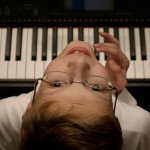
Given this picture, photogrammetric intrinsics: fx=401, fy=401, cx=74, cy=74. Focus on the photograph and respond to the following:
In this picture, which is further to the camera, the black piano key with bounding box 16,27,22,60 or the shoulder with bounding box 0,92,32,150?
the black piano key with bounding box 16,27,22,60

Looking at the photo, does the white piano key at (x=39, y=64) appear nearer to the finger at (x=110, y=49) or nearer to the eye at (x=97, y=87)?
the finger at (x=110, y=49)

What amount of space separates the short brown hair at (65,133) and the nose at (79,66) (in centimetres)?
14

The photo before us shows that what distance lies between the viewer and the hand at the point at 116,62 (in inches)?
52.4

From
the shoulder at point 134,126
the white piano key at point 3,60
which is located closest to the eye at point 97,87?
the shoulder at point 134,126

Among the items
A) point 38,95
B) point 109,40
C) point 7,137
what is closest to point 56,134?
point 38,95

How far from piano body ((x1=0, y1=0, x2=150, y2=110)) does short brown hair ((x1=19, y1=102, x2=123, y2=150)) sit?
40 cm

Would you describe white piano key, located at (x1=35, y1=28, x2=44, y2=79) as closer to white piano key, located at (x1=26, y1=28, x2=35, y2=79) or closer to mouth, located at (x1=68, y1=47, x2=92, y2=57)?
white piano key, located at (x1=26, y1=28, x2=35, y2=79)

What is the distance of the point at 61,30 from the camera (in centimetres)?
148

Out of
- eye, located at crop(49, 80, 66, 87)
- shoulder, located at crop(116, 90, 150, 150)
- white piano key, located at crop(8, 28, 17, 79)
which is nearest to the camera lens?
eye, located at crop(49, 80, 66, 87)

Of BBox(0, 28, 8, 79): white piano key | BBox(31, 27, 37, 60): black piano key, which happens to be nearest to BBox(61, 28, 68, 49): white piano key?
BBox(31, 27, 37, 60): black piano key

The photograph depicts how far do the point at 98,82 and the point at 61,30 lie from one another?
1.37 feet

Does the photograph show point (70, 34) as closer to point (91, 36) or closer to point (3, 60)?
point (91, 36)

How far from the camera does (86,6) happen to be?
1461mm

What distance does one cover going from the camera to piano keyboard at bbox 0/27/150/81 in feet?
4.65
